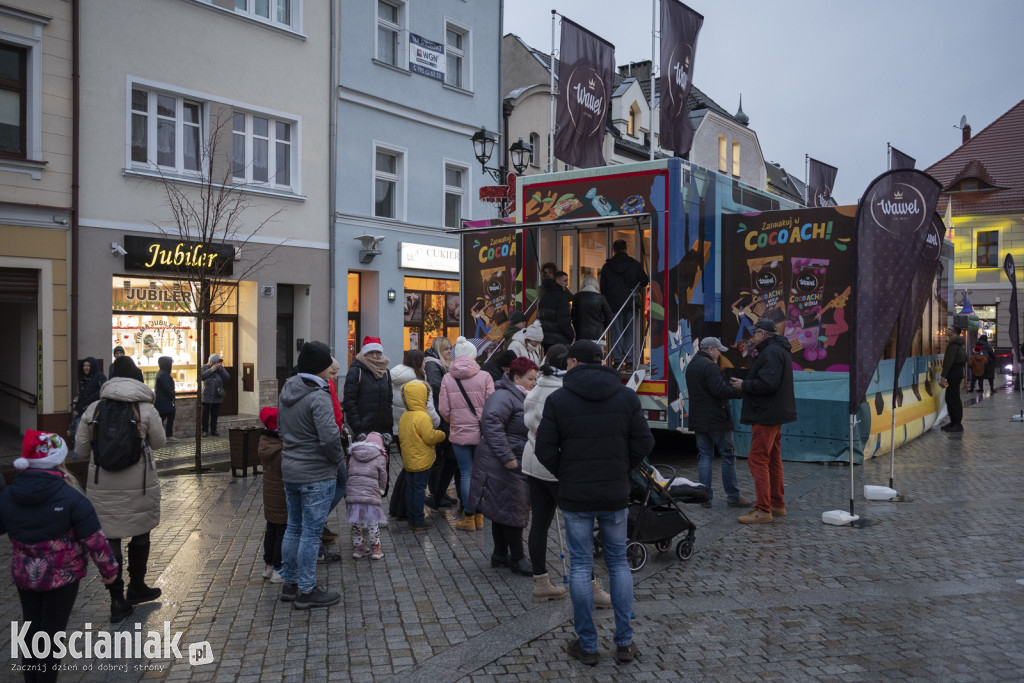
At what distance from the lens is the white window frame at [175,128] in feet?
47.2

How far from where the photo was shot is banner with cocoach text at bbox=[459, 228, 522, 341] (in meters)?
12.4

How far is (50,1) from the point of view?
42.8 feet

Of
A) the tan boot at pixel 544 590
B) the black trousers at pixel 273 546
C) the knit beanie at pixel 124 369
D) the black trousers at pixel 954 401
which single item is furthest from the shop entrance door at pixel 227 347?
the black trousers at pixel 954 401

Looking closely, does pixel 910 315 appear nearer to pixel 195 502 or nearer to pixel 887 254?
pixel 887 254

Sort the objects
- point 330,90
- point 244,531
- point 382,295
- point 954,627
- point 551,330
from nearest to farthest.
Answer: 1. point 954,627
2. point 244,531
3. point 551,330
4. point 330,90
5. point 382,295

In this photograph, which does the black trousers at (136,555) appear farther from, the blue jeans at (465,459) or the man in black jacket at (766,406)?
the man in black jacket at (766,406)

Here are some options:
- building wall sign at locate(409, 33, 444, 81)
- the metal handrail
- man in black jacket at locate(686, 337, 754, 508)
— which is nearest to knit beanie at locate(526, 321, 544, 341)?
man in black jacket at locate(686, 337, 754, 508)

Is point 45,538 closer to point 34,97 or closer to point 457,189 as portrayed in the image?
point 34,97

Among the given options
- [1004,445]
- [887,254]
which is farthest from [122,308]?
[1004,445]

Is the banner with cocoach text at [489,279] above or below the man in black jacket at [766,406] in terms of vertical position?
above

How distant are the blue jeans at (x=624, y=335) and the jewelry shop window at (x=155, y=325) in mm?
6788

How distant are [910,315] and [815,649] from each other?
5.64 metres

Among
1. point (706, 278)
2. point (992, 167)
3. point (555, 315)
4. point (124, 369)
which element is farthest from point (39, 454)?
point (992, 167)

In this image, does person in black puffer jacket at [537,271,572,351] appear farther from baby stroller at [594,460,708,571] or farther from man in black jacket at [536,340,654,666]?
man in black jacket at [536,340,654,666]
